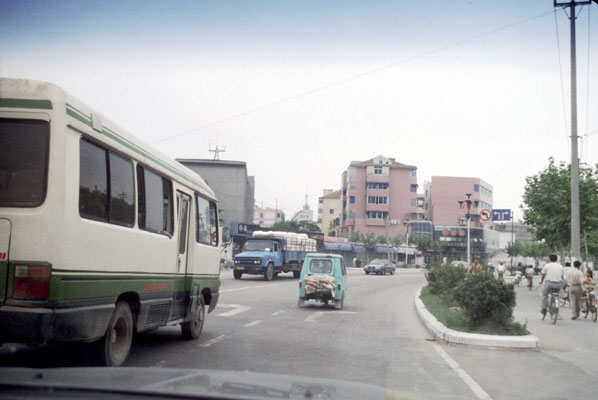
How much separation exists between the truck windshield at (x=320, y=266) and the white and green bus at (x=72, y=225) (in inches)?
431

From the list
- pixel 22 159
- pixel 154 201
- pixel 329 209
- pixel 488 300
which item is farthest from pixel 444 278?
pixel 329 209

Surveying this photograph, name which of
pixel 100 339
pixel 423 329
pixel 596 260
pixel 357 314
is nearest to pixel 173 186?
pixel 100 339

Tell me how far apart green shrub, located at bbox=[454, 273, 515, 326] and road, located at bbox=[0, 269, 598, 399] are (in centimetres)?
101

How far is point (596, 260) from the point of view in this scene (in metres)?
118

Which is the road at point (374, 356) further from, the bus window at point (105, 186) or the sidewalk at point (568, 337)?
the bus window at point (105, 186)

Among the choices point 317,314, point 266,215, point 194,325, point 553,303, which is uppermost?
point 266,215

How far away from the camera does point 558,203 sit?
95.5 ft

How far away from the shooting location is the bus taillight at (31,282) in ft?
16.6

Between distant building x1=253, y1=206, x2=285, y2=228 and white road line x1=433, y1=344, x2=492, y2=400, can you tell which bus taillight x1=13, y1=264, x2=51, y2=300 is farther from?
distant building x1=253, y1=206, x2=285, y2=228

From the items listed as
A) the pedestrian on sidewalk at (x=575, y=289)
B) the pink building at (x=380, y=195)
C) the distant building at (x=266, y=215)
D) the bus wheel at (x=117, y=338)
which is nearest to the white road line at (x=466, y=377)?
the bus wheel at (x=117, y=338)

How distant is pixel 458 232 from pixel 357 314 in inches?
3148

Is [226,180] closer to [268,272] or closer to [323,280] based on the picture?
[268,272]

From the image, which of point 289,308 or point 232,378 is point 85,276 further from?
point 289,308

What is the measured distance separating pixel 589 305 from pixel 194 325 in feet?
41.9
